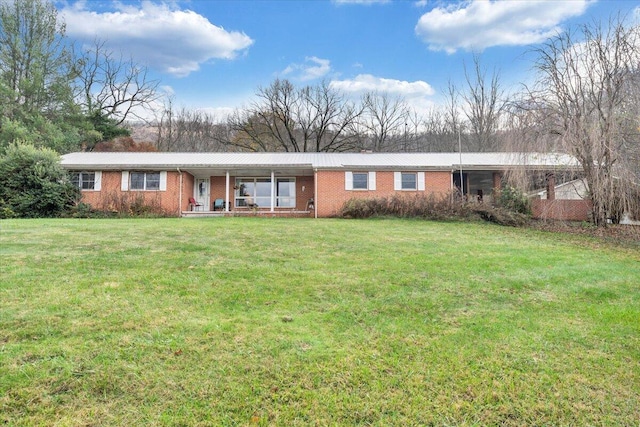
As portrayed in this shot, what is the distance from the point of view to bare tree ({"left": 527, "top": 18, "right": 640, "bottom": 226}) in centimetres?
1018

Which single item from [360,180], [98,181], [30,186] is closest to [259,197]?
[360,180]

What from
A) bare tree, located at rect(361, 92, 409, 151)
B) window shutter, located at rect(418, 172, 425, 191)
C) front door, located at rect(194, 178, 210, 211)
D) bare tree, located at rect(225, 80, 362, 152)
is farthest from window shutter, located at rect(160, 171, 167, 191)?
bare tree, located at rect(361, 92, 409, 151)

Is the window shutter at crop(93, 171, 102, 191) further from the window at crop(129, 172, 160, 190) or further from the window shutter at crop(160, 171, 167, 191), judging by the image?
the window shutter at crop(160, 171, 167, 191)

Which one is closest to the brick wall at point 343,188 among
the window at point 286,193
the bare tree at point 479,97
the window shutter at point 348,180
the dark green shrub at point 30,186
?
the window shutter at point 348,180

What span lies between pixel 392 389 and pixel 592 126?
11.6 m

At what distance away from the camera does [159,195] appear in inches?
709

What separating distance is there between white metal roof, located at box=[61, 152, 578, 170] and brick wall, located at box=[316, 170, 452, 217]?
424mm

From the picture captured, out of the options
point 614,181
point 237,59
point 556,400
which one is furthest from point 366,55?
point 556,400

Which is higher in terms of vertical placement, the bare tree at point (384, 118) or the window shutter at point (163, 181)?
the bare tree at point (384, 118)

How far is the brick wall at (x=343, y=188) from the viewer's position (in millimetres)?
17703

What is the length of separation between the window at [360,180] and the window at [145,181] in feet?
33.3

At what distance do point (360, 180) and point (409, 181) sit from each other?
2539mm

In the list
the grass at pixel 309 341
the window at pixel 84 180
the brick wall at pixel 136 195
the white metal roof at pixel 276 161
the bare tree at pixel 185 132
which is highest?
the bare tree at pixel 185 132

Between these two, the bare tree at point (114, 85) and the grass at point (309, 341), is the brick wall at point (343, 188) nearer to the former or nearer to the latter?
the grass at point (309, 341)
